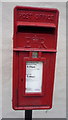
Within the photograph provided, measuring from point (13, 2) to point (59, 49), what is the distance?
0.96 metres

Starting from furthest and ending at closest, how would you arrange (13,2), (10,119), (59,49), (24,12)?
(10,119) → (59,49) → (13,2) → (24,12)

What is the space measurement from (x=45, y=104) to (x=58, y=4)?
1.41 metres

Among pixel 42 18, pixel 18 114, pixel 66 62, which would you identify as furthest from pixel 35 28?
pixel 18 114

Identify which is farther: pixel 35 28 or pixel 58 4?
pixel 58 4

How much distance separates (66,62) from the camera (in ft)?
6.89

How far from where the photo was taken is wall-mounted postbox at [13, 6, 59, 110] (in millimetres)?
1333

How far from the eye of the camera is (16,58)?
4.53 feet

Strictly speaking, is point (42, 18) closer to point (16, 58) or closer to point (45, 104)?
point (16, 58)

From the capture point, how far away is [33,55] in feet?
4.58

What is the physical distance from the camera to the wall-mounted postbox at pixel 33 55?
4.37ft

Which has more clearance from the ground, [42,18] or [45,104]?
[42,18]

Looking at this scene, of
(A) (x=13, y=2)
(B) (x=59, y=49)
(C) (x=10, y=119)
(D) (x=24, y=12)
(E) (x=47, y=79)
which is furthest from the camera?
(C) (x=10, y=119)

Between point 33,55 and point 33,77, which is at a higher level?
point 33,55

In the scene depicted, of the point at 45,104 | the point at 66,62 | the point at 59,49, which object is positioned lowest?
the point at 45,104
